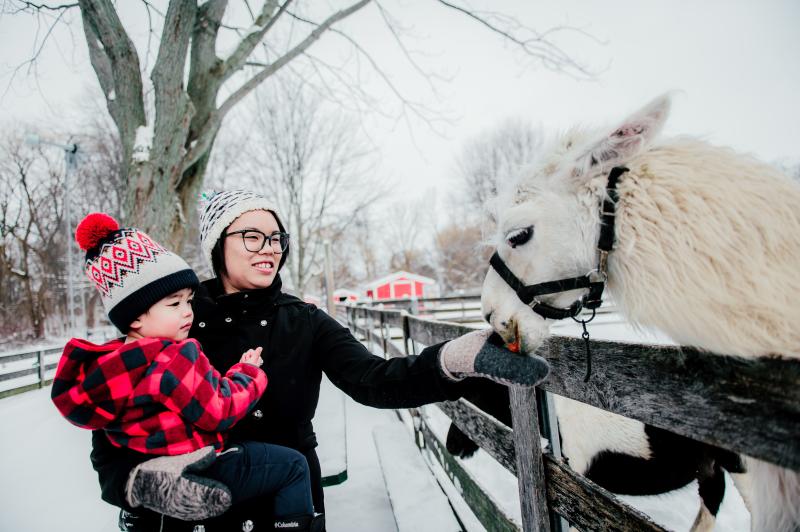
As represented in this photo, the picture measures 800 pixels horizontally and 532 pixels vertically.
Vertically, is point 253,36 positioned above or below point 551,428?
above

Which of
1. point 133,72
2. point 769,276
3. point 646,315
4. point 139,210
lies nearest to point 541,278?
point 646,315

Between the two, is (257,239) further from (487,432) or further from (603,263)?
(487,432)

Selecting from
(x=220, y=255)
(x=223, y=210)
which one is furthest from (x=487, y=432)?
(x=223, y=210)

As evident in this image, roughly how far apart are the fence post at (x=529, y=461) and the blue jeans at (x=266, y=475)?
897 millimetres

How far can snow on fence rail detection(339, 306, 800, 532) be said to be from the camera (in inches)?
29.0

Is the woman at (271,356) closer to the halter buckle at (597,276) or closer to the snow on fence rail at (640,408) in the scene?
the snow on fence rail at (640,408)

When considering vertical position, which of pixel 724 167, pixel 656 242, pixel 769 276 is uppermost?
pixel 724 167

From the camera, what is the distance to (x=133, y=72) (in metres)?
4.51

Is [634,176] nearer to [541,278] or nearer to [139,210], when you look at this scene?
[541,278]

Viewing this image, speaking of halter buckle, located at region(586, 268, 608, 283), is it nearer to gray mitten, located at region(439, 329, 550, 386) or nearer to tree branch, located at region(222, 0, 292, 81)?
gray mitten, located at region(439, 329, 550, 386)

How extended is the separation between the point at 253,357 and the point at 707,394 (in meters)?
1.51

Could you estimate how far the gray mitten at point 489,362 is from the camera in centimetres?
114

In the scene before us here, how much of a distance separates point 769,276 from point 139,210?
5.48m

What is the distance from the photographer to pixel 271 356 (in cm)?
165
